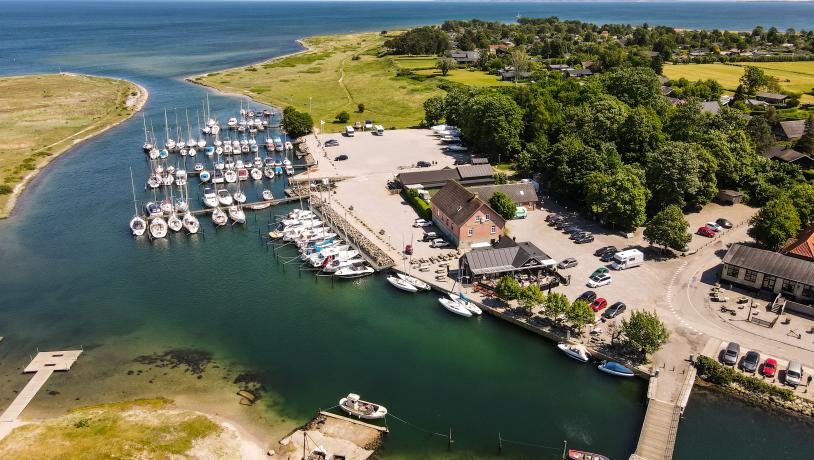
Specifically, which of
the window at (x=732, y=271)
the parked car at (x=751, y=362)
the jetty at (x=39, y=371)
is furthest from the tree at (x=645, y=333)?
the jetty at (x=39, y=371)

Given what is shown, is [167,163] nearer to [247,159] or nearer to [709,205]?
[247,159]

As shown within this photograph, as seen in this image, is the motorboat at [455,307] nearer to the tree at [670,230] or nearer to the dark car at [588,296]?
the dark car at [588,296]

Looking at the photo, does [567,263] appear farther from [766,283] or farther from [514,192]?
[766,283]

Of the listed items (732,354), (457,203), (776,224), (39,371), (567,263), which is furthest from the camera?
(457,203)

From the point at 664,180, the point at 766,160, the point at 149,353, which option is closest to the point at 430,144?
the point at 664,180

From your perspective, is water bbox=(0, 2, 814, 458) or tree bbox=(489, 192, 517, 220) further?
tree bbox=(489, 192, 517, 220)

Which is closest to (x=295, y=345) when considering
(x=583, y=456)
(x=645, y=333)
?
(x=583, y=456)

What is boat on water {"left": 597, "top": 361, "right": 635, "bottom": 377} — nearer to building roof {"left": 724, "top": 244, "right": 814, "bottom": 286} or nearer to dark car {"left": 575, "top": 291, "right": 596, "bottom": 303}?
dark car {"left": 575, "top": 291, "right": 596, "bottom": 303}

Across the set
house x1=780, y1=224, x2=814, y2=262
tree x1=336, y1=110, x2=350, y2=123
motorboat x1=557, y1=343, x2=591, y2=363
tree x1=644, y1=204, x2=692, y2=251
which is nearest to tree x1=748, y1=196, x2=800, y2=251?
house x1=780, y1=224, x2=814, y2=262
